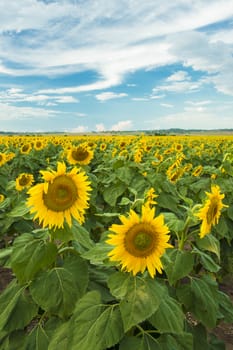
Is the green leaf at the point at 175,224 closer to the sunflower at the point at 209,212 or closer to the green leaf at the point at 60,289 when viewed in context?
the sunflower at the point at 209,212

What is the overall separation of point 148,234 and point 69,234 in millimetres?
546

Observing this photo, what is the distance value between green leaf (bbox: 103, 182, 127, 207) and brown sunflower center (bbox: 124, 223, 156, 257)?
3.70 meters

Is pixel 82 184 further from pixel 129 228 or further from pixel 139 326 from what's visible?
pixel 139 326

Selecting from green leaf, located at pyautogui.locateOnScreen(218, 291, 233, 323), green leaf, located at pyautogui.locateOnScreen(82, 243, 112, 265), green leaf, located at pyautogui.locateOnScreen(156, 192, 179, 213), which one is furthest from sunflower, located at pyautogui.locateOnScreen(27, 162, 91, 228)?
green leaf, located at pyautogui.locateOnScreen(156, 192, 179, 213)

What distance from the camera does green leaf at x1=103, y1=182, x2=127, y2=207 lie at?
5.87 m

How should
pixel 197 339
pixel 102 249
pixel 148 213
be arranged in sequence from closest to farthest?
pixel 148 213 → pixel 102 249 → pixel 197 339

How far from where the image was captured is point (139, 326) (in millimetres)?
2314

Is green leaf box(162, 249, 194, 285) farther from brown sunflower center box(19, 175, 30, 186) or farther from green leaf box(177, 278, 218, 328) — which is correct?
brown sunflower center box(19, 175, 30, 186)

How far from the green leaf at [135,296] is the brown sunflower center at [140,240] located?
15 centimetres

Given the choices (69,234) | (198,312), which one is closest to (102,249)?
(69,234)

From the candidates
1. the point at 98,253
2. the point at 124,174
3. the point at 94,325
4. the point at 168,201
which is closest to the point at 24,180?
the point at 124,174

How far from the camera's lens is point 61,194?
8.02 ft

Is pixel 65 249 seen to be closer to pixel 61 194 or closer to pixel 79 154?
pixel 61 194

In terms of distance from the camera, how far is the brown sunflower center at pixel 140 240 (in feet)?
6.87
